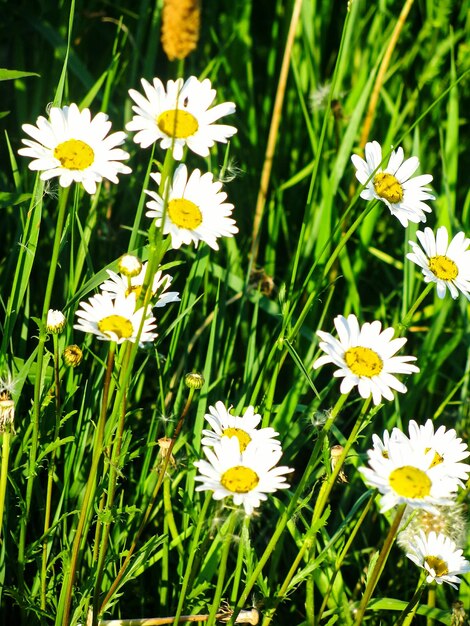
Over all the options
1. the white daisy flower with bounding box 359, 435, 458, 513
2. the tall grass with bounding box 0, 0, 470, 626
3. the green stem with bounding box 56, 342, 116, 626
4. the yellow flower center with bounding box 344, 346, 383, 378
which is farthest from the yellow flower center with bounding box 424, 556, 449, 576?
the green stem with bounding box 56, 342, 116, 626

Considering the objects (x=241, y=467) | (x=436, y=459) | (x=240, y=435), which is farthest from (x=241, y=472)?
(x=436, y=459)

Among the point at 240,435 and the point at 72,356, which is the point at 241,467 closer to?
the point at 240,435

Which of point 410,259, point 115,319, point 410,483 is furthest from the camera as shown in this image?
point 410,259

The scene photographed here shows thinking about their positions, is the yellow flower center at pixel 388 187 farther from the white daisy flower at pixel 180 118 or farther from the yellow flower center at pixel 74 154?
the yellow flower center at pixel 74 154

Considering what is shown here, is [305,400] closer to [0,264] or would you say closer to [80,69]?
[0,264]

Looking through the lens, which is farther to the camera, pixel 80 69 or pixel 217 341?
pixel 80 69

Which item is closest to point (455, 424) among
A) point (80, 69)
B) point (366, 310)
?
point (366, 310)
